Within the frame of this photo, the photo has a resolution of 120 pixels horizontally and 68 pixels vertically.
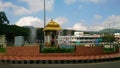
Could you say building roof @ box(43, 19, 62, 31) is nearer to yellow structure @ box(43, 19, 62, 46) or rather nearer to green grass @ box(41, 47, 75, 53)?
yellow structure @ box(43, 19, 62, 46)

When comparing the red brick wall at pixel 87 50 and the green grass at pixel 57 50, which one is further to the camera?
the green grass at pixel 57 50

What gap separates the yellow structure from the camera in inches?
1406

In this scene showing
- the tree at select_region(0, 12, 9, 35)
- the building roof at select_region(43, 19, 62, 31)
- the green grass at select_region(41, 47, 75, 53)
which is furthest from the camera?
the tree at select_region(0, 12, 9, 35)

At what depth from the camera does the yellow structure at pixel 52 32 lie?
35.7 m

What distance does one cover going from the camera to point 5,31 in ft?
239

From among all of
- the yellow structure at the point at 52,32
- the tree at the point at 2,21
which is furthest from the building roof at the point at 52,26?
the tree at the point at 2,21

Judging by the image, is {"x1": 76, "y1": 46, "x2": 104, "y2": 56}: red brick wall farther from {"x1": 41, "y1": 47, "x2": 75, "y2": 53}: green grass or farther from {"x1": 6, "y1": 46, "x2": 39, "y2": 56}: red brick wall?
{"x1": 6, "y1": 46, "x2": 39, "y2": 56}: red brick wall

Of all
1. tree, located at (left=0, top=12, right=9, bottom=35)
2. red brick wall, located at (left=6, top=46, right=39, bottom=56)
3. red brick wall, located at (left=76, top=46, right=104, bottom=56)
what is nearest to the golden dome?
red brick wall, located at (left=76, top=46, right=104, bottom=56)

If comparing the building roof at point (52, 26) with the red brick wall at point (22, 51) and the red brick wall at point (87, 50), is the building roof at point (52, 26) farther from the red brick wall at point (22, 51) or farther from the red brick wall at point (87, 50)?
→ the red brick wall at point (22, 51)

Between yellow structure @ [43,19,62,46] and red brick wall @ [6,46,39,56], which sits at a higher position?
yellow structure @ [43,19,62,46]

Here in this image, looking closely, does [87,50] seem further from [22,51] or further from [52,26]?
[52,26]

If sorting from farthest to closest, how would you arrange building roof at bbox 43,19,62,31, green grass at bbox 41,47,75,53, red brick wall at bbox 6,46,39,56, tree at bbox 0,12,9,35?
tree at bbox 0,12,9,35, building roof at bbox 43,19,62,31, green grass at bbox 41,47,75,53, red brick wall at bbox 6,46,39,56

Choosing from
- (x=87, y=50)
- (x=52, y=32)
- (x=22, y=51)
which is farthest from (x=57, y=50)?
(x=52, y=32)

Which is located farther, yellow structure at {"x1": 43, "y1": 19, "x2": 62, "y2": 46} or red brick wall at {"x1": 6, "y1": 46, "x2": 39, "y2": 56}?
yellow structure at {"x1": 43, "y1": 19, "x2": 62, "y2": 46}
